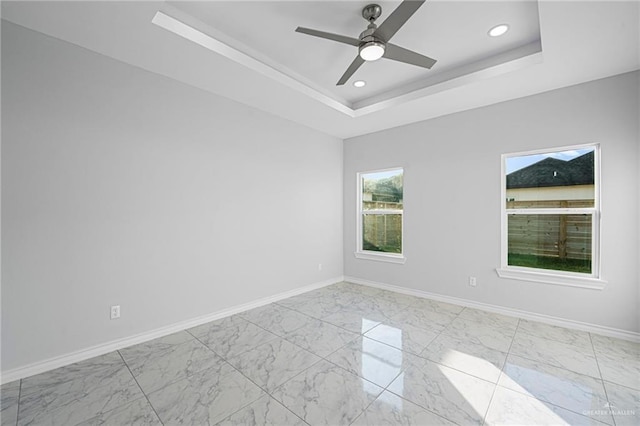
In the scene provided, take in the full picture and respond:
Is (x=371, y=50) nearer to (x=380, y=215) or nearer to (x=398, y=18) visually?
(x=398, y=18)

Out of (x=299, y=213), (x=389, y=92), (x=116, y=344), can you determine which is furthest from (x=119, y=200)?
(x=389, y=92)

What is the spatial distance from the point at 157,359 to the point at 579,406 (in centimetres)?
322

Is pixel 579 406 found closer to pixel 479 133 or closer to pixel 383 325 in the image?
pixel 383 325

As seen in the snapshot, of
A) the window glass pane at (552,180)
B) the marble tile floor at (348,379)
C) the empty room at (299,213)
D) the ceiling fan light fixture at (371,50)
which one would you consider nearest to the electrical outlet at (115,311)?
the empty room at (299,213)

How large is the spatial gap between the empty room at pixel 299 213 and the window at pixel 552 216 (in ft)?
0.07

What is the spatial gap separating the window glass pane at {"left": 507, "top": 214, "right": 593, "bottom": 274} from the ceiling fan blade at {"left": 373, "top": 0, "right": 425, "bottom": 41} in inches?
110

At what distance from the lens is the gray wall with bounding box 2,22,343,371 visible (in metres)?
2.09

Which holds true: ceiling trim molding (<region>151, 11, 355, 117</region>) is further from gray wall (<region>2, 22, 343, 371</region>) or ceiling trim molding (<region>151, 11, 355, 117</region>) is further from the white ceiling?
gray wall (<region>2, 22, 343, 371</region>)

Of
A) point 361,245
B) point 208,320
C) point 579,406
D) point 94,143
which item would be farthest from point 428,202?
point 94,143

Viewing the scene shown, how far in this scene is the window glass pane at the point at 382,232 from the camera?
4.52 m

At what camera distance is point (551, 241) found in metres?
3.21

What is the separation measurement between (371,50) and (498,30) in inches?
48.8

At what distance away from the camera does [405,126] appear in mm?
4258

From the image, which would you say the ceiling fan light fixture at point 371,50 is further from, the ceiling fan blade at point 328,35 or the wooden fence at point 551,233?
the wooden fence at point 551,233
